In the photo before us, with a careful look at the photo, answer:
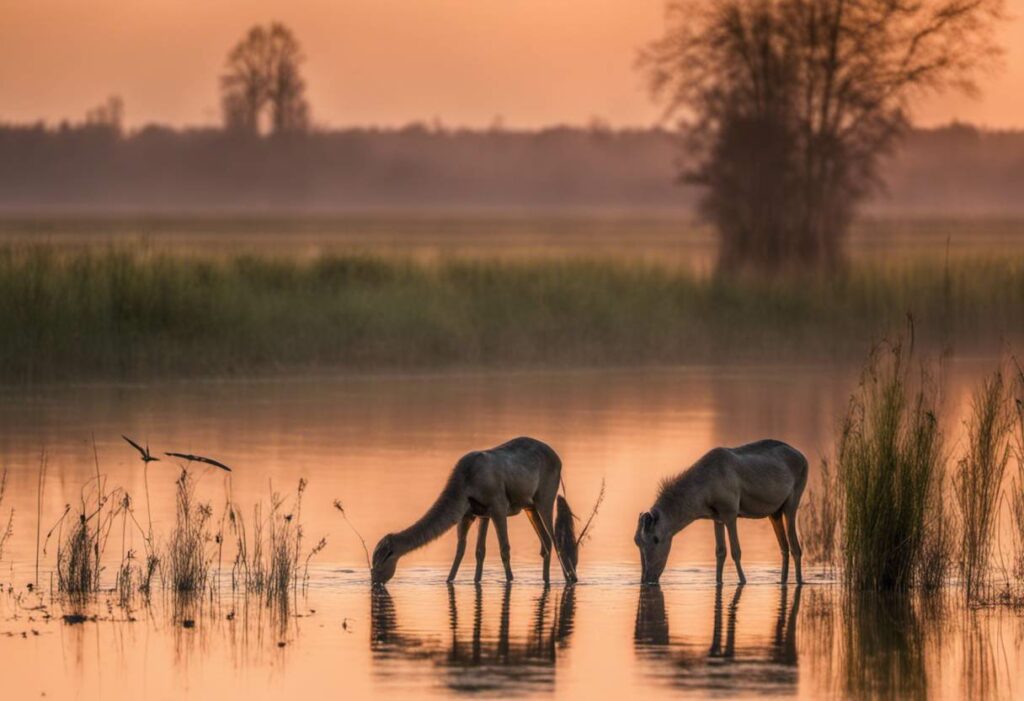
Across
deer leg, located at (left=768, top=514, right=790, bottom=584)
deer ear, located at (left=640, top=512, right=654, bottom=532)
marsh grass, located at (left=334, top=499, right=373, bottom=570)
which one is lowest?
marsh grass, located at (left=334, top=499, right=373, bottom=570)

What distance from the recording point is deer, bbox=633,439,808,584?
46.9 ft

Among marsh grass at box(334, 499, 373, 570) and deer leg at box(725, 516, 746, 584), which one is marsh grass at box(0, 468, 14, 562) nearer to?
marsh grass at box(334, 499, 373, 570)

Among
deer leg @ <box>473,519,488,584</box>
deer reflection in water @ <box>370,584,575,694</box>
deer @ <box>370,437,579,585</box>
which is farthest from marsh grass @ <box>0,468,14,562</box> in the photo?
deer leg @ <box>473,519,488,584</box>

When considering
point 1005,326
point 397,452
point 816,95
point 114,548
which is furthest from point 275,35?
point 114,548

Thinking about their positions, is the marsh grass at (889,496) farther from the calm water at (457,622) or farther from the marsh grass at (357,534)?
the marsh grass at (357,534)

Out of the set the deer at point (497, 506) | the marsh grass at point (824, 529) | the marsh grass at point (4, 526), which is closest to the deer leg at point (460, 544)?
the deer at point (497, 506)

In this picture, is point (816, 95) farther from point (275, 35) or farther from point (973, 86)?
point (275, 35)

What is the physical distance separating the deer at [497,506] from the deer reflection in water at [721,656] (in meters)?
1.14

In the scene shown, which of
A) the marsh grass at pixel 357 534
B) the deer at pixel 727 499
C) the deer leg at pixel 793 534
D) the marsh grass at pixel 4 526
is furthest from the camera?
the marsh grass at pixel 4 526

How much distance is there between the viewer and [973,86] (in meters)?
43.9

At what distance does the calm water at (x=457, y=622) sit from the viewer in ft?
38.1

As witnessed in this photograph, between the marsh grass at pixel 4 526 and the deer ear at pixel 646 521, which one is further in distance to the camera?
the marsh grass at pixel 4 526

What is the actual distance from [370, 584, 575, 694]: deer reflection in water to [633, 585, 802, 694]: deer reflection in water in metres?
0.54

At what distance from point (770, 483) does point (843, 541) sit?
0.76 meters
